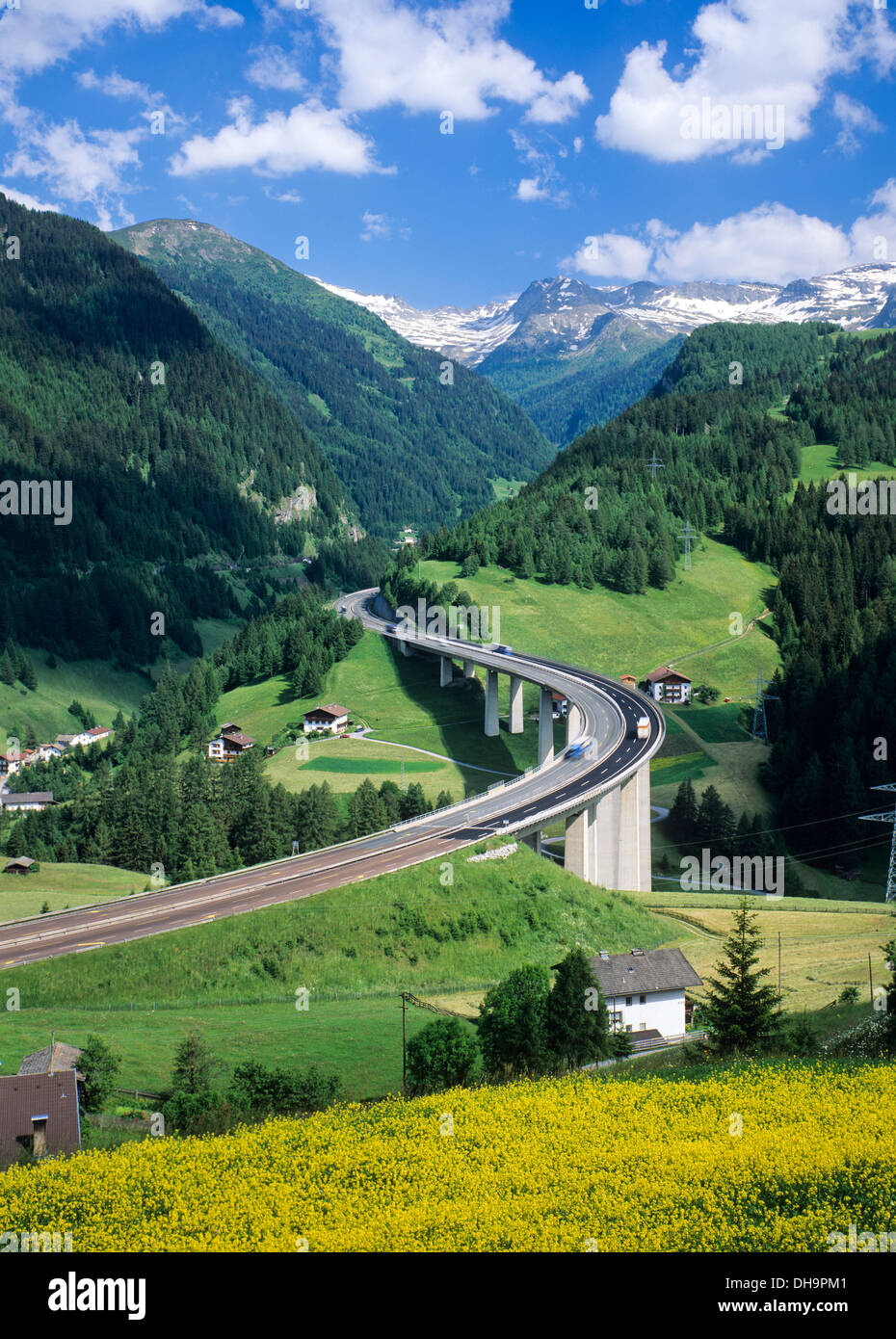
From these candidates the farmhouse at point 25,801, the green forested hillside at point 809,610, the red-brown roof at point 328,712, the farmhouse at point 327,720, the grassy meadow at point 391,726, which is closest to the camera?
the green forested hillside at point 809,610

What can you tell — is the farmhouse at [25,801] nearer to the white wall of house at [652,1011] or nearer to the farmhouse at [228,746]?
the farmhouse at [228,746]

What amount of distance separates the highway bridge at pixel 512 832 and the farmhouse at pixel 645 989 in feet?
60.6

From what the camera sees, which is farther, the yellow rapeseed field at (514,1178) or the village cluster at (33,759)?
the village cluster at (33,759)

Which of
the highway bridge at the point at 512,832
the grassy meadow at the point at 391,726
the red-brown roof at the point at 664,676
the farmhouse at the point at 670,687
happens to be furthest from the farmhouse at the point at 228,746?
the farmhouse at the point at 670,687

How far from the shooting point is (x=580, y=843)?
8850 cm

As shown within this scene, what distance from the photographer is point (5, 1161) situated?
3372 centimetres

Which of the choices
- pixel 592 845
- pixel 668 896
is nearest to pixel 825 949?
pixel 668 896

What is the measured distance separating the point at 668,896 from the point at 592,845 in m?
7.79

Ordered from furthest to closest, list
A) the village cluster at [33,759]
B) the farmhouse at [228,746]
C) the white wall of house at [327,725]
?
the farmhouse at [228,746]
the white wall of house at [327,725]
the village cluster at [33,759]

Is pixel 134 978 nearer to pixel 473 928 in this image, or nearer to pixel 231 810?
pixel 473 928

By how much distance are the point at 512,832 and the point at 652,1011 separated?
24300 millimetres

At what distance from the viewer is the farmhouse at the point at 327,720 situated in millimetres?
140300

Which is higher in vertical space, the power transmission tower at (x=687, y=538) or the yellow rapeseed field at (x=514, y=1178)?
the power transmission tower at (x=687, y=538)

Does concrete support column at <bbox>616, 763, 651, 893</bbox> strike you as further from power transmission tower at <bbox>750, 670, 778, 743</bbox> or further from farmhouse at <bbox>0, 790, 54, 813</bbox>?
farmhouse at <bbox>0, 790, 54, 813</bbox>
